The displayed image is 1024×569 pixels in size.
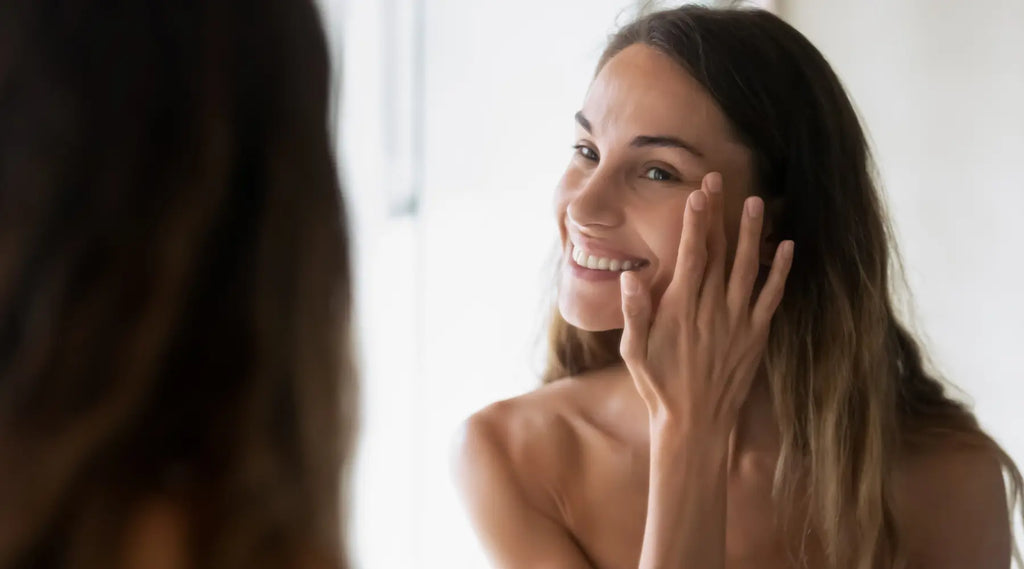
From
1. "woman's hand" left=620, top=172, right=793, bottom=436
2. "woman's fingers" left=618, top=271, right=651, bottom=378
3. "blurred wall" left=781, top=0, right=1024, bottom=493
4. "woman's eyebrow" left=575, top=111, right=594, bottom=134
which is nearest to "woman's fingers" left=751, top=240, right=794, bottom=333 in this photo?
"woman's hand" left=620, top=172, right=793, bottom=436

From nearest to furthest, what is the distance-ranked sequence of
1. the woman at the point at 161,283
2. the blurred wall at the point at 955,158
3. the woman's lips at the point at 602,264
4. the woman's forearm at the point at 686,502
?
the woman at the point at 161,283 → the woman's forearm at the point at 686,502 → the woman's lips at the point at 602,264 → the blurred wall at the point at 955,158

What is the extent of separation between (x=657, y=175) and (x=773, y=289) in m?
0.15

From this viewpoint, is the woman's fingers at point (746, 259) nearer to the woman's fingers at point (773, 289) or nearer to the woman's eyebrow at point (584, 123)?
the woman's fingers at point (773, 289)

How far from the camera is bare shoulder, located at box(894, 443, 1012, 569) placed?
90 cm

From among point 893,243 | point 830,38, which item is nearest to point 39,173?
point 893,243

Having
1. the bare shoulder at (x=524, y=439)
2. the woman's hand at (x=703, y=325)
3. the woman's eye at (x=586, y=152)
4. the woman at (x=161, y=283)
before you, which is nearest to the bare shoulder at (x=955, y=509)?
the woman's hand at (x=703, y=325)

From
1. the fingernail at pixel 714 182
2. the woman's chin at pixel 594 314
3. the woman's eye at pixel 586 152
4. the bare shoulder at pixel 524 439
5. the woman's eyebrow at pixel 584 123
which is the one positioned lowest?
the bare shoulder at pixel 524 439

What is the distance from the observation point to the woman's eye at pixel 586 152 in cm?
91

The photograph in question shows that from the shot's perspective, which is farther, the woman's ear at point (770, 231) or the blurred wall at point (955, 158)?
the blurred wall at point (955, 158)

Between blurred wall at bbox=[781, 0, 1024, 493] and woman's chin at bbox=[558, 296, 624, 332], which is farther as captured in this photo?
blurred wall at bbox=[781, 0, 1024, 493]

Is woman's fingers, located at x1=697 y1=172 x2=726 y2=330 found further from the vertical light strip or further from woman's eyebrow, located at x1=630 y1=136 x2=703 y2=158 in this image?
the vertical light strip

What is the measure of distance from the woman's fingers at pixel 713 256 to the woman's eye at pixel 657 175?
0.05 metres

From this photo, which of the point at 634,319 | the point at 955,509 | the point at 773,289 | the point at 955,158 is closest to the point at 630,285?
the point at 634,319

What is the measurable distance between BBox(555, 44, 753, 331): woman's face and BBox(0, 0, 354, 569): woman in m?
0.47
